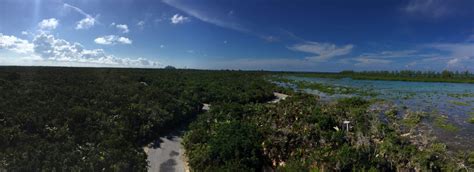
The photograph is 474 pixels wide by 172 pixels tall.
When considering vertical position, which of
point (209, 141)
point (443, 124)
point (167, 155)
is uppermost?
point (209, 141)

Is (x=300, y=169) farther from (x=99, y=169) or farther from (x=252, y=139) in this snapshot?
(x=99, y=169)

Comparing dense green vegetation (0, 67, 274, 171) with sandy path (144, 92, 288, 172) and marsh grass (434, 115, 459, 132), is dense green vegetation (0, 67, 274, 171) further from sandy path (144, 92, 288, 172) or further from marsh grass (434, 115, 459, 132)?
marsh grass (434, 115, 459, 132)

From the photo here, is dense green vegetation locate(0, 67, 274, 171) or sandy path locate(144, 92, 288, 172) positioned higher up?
dense green vegetation locate(0, 67, 274, 171)

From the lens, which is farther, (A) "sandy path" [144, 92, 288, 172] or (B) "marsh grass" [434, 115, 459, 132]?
(B) "marsh grass" [434, 115, 459, 132]

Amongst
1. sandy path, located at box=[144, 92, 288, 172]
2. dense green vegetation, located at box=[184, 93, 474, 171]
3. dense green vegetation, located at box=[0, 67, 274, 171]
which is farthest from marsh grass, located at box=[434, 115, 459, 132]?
sandy path, located at box=[144, 92, 288, 172]

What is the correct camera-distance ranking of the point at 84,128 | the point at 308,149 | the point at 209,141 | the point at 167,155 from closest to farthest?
the point at 308,149 → the point at 209,141 → the point at 84,128 → the point at 167,155

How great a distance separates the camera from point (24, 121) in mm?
16766

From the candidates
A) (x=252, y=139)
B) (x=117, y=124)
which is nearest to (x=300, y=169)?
(x=252, y=139)

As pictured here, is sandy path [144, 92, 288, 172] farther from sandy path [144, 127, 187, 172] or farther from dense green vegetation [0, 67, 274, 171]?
dense green vegetation [0, 67, 274, 171]

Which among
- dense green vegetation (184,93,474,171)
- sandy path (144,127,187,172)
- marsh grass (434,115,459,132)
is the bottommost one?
sandy path (144,127,187,172)

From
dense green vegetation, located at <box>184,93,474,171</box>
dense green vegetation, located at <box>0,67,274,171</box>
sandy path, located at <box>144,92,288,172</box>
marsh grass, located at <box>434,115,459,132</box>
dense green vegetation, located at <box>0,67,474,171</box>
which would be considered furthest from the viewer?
marsh grass, located at <box>434,115,459,132</box>

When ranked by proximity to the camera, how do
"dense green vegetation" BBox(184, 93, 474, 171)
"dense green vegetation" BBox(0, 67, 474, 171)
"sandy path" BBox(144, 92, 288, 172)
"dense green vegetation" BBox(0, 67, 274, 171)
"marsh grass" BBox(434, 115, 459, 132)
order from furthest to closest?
1. "marsh grass" BBox(434, 115, 459, 132)
2. "sandy path" BBox(144, 92, 288, 172)
3. "dense green vegetation" BBox(184, 93, 474, 171)
4. "dense green vegetation" BBox(0, 67, 474, 171)
5. "dense green vegetation" BBox(0, 67, 274, 171)

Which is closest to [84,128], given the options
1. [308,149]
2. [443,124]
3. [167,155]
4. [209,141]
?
[167,155]

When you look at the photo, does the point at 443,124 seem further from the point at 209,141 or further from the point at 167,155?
the point at 167,155
